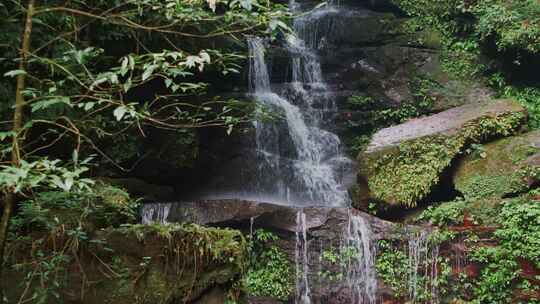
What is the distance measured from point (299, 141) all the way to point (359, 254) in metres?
A: 3.82

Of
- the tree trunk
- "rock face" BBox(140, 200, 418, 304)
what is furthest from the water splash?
the tree trunk

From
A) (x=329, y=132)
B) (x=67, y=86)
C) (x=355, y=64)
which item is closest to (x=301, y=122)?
(x=329, y=132)

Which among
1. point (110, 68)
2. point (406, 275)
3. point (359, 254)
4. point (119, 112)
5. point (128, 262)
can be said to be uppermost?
point (110, 68)

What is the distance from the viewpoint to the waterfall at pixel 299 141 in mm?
10000

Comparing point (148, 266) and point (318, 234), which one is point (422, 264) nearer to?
point (318, 234)

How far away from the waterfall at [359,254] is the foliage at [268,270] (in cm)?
95

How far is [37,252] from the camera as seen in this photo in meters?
3.25

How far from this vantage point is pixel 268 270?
25.2 ft

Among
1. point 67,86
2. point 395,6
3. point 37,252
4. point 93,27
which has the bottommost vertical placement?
point 37,252

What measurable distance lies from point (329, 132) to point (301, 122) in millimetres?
727

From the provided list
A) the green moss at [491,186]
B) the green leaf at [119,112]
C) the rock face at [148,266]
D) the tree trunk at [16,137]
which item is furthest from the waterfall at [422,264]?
the tree trunk at [16,137]

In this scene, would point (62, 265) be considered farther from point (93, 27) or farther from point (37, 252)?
point (93, 27)

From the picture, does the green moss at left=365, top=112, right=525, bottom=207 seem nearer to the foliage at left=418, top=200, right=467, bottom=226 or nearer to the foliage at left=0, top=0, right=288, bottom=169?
the foliage at left=418, top=200, right=467, bottom=226

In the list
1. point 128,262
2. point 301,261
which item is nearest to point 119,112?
point 128,262
